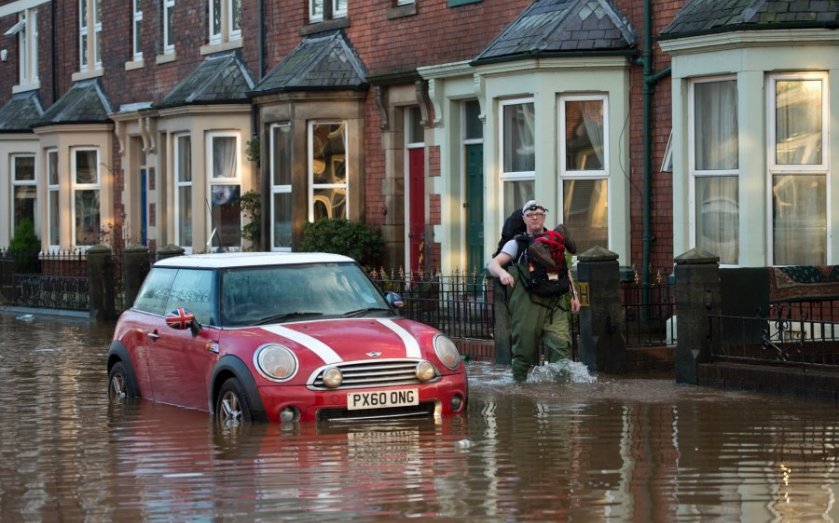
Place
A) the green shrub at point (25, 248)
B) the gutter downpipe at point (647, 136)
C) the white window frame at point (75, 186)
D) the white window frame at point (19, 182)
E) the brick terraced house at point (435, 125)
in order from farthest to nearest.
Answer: the white window frame at point (19, 182) → the green shrub at point (25, 248) → the white window frame at point (75, 186) → the gutter downpipe at point (647, 136) → the brick terraced house at point (435, 125)

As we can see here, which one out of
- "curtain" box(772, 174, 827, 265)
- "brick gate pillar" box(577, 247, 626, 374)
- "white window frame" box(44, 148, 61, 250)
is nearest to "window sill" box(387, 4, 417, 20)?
"curtain" box(772, 174, 827, 265)

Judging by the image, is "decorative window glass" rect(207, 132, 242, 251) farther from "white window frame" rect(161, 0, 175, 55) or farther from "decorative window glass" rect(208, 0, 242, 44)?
"white window frame" rect(161, 0, 175, 55)

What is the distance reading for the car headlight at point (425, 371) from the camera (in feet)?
39.7

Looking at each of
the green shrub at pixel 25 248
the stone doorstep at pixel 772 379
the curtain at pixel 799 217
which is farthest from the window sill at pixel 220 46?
the stone doorstep at pixel 772 379

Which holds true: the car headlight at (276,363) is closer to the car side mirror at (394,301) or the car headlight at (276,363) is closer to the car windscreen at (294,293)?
the car windscreen at (294,293)

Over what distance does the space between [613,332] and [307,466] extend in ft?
22.5

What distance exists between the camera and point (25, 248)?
3678cm

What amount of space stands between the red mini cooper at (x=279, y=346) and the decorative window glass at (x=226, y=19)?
1589 centimetres

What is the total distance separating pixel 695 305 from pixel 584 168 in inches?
A: 222

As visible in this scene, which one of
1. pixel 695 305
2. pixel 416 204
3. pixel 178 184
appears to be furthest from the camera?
pixel 178 184

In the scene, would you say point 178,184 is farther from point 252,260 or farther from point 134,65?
point 252,260

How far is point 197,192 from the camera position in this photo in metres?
29.8

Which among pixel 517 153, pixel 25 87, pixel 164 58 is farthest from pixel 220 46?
pixel 25 87

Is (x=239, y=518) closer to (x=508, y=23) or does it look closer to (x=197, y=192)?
(x=508, y=23)
